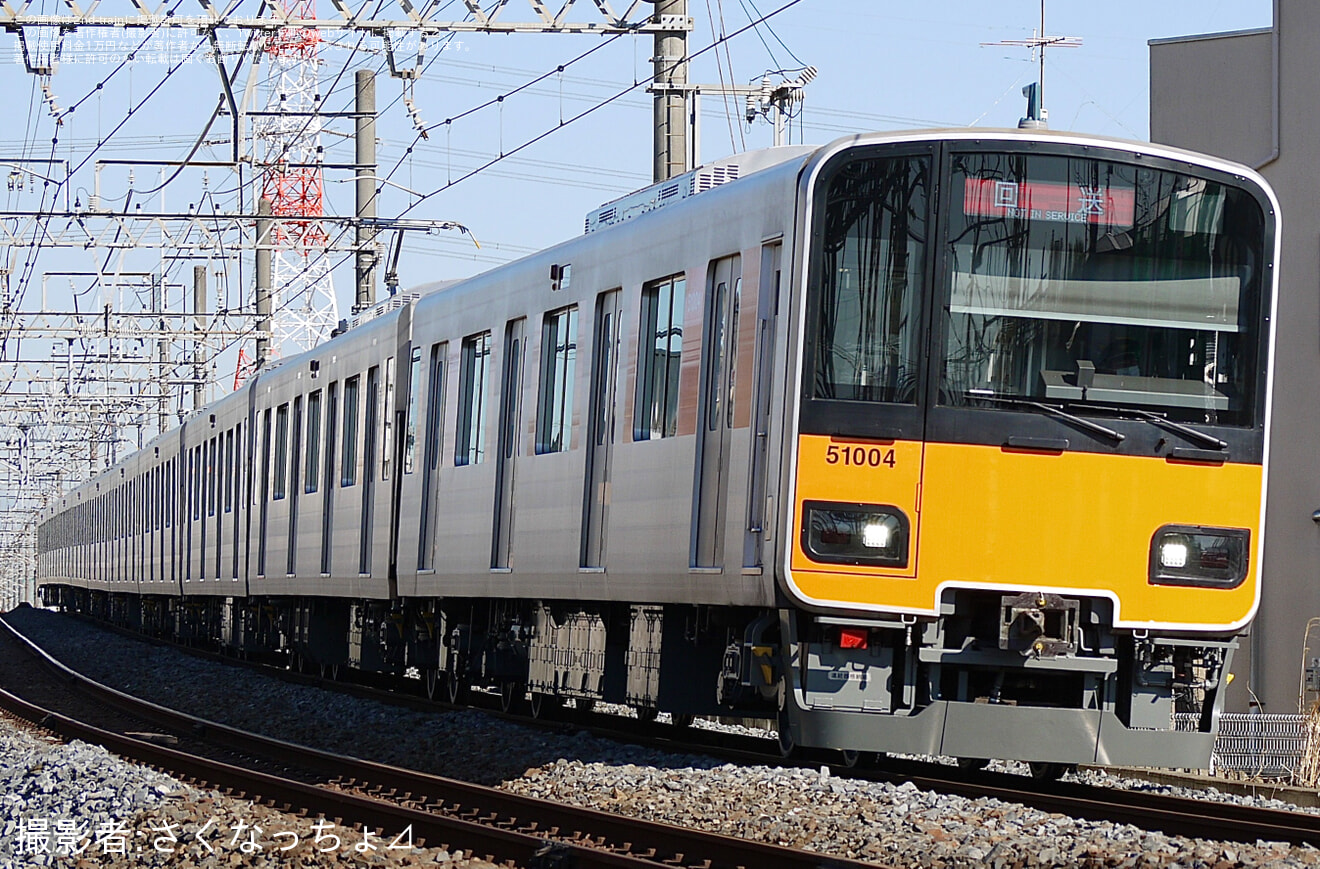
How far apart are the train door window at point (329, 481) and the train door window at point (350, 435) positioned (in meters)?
0.41

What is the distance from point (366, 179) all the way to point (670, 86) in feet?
31.0

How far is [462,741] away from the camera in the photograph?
42.3 feet

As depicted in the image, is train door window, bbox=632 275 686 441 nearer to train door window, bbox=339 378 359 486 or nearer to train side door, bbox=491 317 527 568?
train side door, bbox=491 317 527 568

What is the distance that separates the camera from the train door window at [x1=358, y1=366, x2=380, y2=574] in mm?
16328

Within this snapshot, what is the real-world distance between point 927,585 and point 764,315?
4.84 feet

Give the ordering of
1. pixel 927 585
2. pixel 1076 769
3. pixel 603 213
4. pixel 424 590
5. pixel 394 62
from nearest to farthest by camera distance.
Result: pixel 927 585, pixel 1076 769, pixel 603 213, pixel 424 590, pixel 394 62

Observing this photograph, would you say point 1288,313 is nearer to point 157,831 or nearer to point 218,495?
point 157,831

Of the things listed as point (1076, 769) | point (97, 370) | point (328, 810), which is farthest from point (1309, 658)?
point (97, 370)

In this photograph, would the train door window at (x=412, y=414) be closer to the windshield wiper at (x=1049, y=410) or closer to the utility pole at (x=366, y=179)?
the windshield wiper at (x=1049, y=410)

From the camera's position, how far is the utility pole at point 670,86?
14.5m

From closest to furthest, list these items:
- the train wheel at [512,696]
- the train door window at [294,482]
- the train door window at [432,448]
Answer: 1. the train door window at [432,448]
2. the train wheel at [512,696]
3. the train door window at [294,482]

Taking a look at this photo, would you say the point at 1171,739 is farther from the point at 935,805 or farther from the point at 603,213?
the point at 603,213

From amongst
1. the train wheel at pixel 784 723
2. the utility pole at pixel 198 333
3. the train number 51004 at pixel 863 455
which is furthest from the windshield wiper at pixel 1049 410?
the utility pole at pixel 198 333

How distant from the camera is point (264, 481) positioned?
21.6 meters
